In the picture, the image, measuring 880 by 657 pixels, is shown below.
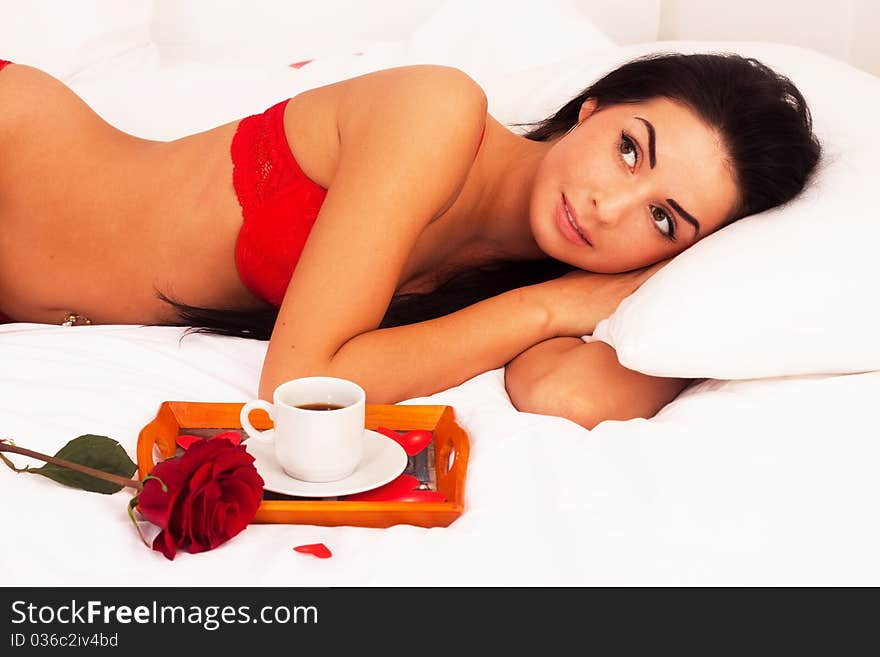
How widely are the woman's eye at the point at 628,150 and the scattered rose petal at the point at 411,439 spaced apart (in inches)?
19.6

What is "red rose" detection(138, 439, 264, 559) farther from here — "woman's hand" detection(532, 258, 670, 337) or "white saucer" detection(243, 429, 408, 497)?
"woman's hand" detection(532, 258, 670, 337)

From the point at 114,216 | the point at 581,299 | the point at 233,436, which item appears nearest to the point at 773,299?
the point at 581,299

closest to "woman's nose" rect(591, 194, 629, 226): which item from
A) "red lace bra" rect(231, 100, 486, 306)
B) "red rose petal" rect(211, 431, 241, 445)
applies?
"red lace bra" rect(231, 100, 486, 306)

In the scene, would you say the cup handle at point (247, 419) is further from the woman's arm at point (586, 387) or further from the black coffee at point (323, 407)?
the woman's arm at point (586, 387)

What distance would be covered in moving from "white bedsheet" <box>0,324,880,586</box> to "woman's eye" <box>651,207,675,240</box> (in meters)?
0.23

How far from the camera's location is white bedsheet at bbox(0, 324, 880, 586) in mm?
900

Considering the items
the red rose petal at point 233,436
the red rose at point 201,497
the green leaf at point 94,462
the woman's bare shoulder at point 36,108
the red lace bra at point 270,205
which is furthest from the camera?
the woman's bare shoulder at point 36,108

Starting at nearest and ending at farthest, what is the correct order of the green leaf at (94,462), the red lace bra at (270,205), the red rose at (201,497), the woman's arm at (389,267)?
the red rose at (201,497)
the green leaf at (94,462)
the woman's arm at (389,267)
the red lace bra at (270,205)

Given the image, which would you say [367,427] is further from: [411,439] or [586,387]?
[586,387]

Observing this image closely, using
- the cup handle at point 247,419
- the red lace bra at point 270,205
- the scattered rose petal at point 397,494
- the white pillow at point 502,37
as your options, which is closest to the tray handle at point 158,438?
the cup handle at point 247,419

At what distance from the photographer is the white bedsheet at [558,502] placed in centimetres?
90

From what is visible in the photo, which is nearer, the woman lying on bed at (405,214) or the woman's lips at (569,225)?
the woman lying on bed at (405,214)

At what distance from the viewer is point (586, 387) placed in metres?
1.33
